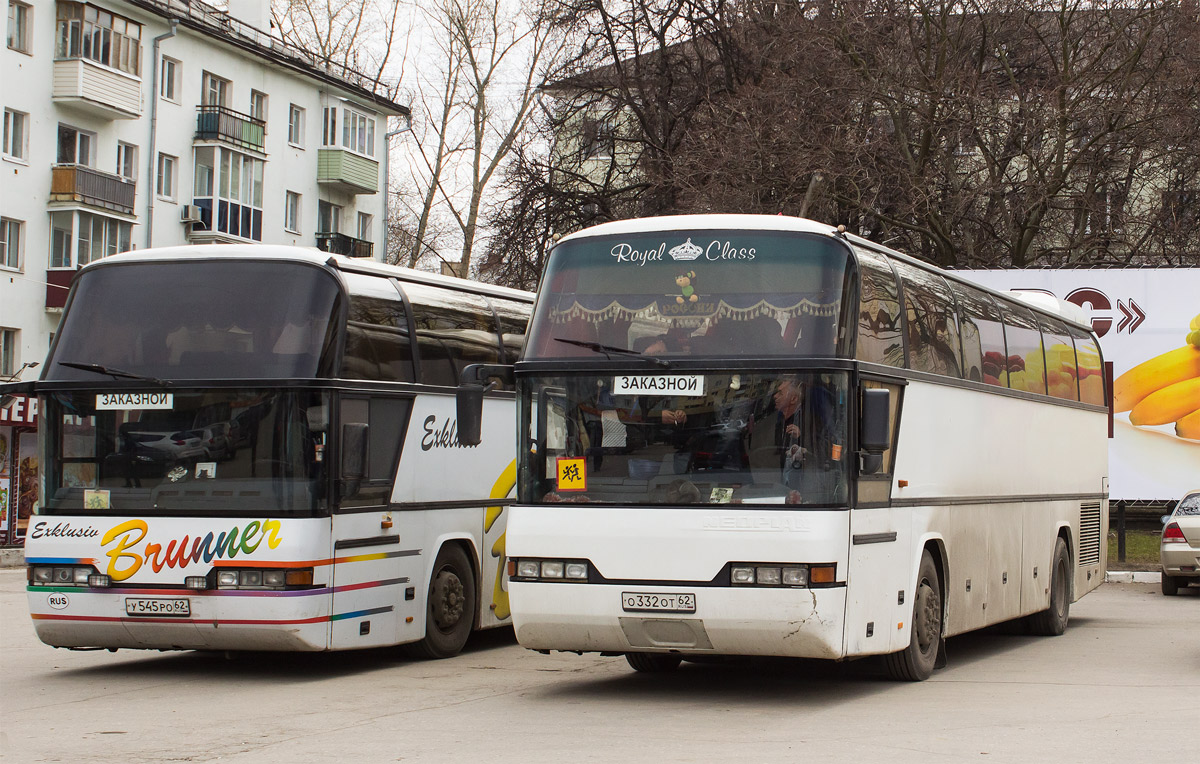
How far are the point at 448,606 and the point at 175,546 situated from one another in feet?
9.58

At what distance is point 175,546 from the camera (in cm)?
1207

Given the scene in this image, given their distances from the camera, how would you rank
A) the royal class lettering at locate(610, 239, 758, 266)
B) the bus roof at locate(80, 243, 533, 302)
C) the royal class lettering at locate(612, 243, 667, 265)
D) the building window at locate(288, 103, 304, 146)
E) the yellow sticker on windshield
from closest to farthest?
1. the yellow sticker on windshield
2. the royal class lettering at locate(610, 239, 758, 266)
3. the royal class lettering at locate(612, 243, 667, 265)
4. the bus roof at locate(80, 243, 533, 302)
5. the building window at locate(288, 103, 304, 146)

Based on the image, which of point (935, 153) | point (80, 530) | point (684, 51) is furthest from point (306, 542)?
point (684, 51)

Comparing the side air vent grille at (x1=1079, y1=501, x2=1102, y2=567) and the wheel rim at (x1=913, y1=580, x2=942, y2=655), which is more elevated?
the side air vent grille at (x1=1079, y1=501, x2=1102, y2=567)

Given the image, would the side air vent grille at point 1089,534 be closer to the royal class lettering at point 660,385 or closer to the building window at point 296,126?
the royal class lettering at point 660,385

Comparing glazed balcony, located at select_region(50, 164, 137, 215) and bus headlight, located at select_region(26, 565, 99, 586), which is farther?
glazed balcony, located at select_region(50, 164, 137, 215)

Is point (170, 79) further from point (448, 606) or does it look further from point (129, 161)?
point (448, 606)

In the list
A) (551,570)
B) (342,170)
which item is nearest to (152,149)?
(342,170)

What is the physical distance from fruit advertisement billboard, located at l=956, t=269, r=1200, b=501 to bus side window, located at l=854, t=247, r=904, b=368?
A: 596 inches

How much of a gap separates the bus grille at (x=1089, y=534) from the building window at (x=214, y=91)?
3694 cm

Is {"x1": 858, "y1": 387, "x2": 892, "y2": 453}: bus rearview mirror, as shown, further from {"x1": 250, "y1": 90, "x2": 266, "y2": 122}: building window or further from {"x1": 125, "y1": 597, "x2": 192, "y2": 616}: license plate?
{"x1": 250, "y1": 90, "x2": 266, "y2": 122}: building window

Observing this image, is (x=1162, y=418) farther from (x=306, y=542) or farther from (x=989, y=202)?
(x=306, y=542)

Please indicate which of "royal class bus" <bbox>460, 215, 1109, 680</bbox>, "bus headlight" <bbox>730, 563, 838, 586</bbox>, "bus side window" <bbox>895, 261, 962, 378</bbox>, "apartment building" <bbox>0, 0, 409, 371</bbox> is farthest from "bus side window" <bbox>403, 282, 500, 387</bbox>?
"apartment building" <bbox>0, 0, 409, 371</bbox>

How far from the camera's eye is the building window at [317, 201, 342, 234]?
55.8 m
